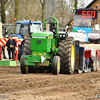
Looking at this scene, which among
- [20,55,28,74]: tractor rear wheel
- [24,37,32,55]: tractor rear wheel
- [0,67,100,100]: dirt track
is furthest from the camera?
[24,37,32,55]: tractor rear wheel

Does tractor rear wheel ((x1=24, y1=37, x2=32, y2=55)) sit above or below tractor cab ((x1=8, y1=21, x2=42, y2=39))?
below

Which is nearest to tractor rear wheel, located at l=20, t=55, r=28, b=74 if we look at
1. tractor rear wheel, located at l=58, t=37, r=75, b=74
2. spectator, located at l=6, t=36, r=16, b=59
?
tractor rear wheel, located at l=58, t=37, r=75, b=74

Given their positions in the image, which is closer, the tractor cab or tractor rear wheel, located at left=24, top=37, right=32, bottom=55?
tractor rear wheel, located at left=24, top=37, right=32, bottom=55

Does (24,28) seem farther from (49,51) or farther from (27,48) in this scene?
(49,51)

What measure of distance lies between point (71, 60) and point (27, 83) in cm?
360

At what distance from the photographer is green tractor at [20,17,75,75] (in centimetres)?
1010

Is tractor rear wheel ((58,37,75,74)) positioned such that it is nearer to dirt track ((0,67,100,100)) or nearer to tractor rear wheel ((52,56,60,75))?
tractor rear wheel ((52,56,60,75))

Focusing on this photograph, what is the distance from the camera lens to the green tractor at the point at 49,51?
10.1 meters

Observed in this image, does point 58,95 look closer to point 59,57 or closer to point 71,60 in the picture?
point 59,57

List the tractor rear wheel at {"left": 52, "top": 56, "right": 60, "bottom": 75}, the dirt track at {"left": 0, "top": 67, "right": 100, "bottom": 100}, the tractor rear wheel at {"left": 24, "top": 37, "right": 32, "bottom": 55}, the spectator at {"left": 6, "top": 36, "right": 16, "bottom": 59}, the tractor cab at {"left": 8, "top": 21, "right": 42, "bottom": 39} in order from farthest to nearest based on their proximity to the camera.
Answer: the tractor cab at {"left": 8, "top": 21, "right": 42, "bottom": 39}, the spectator at {"left": 6, "top": 36, "right": 16, "bottom": 59}, the tractor rear wheel at {"left": 24, "top": 37, "right": 32, "bottom": 55}, the tractor rear wheel at {"left": 52, "top": 56, "right": 60, "bottom": 75}, the dirt track at {"left": 0, "top": 67, "right": 100, "bottom": 100}

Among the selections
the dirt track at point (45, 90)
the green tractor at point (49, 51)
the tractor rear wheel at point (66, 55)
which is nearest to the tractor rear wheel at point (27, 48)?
the green tractor at point (49, 51)

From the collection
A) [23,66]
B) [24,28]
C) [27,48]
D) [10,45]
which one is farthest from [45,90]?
[24,28]

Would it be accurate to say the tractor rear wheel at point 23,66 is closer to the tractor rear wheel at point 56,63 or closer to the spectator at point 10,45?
the tractor rear wheel at point 56,63

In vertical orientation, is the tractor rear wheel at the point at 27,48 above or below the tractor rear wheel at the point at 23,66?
above
